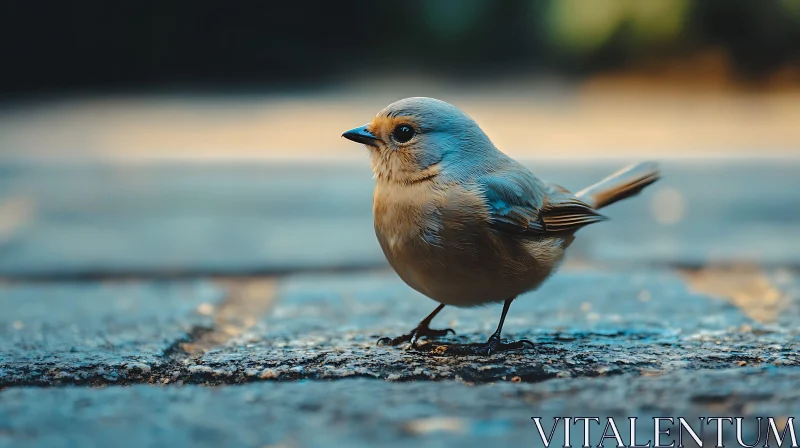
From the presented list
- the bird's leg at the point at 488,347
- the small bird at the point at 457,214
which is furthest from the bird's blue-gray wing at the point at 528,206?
the bird's leg at the point at 488,347

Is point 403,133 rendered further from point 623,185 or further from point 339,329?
point 623,185

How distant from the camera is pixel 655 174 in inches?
103

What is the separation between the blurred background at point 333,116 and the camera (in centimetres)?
326

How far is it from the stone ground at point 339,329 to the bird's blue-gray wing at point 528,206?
0.18m

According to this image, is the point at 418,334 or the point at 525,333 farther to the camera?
the point at 525,333

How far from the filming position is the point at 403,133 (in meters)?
2.23

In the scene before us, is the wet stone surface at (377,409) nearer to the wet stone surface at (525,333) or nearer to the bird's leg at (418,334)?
the wet stone surface at (525,333)

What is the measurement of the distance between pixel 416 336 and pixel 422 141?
22.0 inches

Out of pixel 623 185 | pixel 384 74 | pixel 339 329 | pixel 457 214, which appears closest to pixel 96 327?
pixel 339 329

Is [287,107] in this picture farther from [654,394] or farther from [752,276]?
[654,394]

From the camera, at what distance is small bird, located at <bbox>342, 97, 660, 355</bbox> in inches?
76.4

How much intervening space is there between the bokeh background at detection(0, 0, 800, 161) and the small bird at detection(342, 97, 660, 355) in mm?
3571

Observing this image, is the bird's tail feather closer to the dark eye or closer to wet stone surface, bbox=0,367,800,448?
the dark eye

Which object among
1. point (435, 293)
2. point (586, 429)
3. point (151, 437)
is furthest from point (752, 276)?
point (151, 437)
